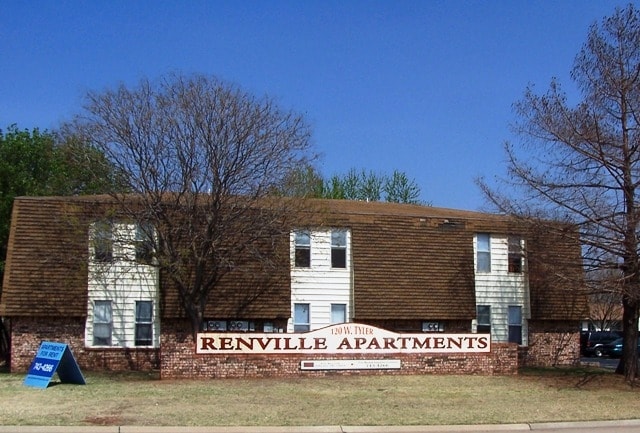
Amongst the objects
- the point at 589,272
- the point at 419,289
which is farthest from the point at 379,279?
the point at 589,272

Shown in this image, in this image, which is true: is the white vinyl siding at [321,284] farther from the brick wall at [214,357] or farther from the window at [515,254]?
the window at [515,254]

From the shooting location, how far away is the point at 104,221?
23.8m

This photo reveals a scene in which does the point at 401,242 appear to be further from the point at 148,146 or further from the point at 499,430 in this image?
the point at 499,430

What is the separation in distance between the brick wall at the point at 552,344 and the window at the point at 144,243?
44.8 feet

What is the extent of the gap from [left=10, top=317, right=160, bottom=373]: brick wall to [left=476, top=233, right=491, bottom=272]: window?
11477mm

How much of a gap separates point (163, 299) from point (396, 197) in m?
37.1

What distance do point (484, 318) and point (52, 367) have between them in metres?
15.4

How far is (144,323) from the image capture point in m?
26.0

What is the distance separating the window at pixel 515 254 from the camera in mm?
24438

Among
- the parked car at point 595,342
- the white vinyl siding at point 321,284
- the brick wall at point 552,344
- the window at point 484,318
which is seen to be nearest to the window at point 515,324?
the brick wall at point 552,344

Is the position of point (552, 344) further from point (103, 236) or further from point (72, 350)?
point (72, 350)

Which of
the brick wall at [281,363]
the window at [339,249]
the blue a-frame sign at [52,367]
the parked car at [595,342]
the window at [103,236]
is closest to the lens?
the blue a-frame sign at [52,367]

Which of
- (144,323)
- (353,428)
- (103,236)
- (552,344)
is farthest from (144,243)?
(552,344)

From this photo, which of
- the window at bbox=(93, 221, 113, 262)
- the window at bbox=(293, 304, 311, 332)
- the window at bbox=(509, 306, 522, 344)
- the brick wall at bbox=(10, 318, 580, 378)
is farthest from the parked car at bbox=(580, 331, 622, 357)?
the window at bbox=(93, 221, 113, 262)
